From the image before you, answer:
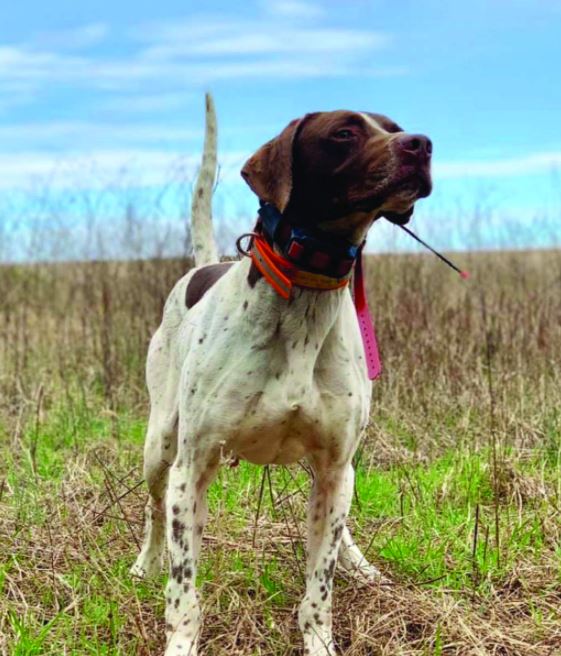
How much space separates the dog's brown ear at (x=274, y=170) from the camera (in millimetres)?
2617

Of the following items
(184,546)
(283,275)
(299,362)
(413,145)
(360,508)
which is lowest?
(360,508)

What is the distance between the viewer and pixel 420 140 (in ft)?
8.10

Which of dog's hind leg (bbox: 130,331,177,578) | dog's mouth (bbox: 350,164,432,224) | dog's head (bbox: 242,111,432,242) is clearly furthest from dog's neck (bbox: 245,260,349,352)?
dog's hind leg (bbox: 130,331,177,578)

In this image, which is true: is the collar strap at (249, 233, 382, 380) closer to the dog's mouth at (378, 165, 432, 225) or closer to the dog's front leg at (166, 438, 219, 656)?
the dog's mouth at (378, 165, 432, 225)

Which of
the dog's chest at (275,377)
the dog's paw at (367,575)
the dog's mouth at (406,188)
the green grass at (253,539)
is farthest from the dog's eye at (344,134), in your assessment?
the dog's paw at (367,575)

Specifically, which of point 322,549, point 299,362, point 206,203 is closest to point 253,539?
point 322,549

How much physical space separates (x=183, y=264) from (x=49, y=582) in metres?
5.36

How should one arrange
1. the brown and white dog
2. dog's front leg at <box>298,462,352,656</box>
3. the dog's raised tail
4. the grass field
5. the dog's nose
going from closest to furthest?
the dog's nose → the brown and white dog → dog's front leg at <box>298,462,352,656</box> → the grass field → the dog's raised tail

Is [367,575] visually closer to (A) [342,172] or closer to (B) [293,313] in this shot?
(B) [293,313]

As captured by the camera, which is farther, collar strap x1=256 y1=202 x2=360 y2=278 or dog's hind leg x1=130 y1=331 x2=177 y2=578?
dog's hind leg x1=130 y1=331 x2=177 y2=578

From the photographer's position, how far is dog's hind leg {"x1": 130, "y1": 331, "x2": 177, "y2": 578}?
3494 millimetres

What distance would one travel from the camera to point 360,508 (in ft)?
→ 13.6

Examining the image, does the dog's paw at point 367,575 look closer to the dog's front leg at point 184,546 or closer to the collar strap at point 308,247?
the dog's front leg at point 184,546

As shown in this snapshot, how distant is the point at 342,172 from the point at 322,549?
1.25 metres
